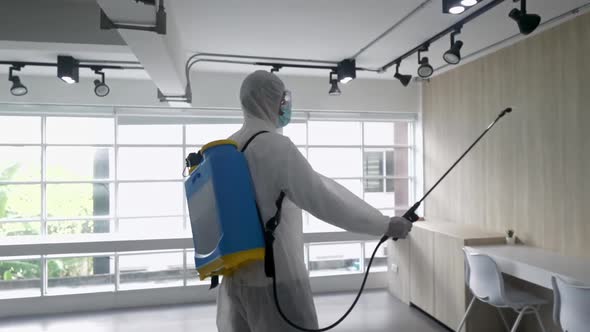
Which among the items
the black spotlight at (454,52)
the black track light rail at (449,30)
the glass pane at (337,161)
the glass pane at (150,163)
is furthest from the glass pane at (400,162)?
the glass pane at (150,163)

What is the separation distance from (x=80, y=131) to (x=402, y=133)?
13.9 ft

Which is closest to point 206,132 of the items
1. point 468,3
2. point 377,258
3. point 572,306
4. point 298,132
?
point 298,132

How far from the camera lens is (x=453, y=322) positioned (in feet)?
11.6

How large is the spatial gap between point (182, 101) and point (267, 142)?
2.60m

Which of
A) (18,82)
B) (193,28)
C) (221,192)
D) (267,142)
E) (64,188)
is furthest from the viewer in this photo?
(64,188)

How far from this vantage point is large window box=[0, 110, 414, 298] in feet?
14.8

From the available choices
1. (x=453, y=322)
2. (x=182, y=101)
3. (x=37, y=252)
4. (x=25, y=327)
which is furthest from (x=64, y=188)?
(x=453, y=322)

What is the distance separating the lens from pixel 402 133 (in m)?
5.41

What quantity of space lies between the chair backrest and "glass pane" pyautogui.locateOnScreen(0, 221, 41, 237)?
15.6ft

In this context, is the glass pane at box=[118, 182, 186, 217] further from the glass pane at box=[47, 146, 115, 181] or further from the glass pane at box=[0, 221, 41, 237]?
the glass pane at box=[0, 221, 41, 237]

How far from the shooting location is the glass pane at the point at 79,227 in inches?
181

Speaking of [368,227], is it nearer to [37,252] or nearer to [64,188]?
[37,252]

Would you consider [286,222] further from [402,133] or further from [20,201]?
[20,201]

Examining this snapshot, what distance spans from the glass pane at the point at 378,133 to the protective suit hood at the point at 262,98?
376cm
